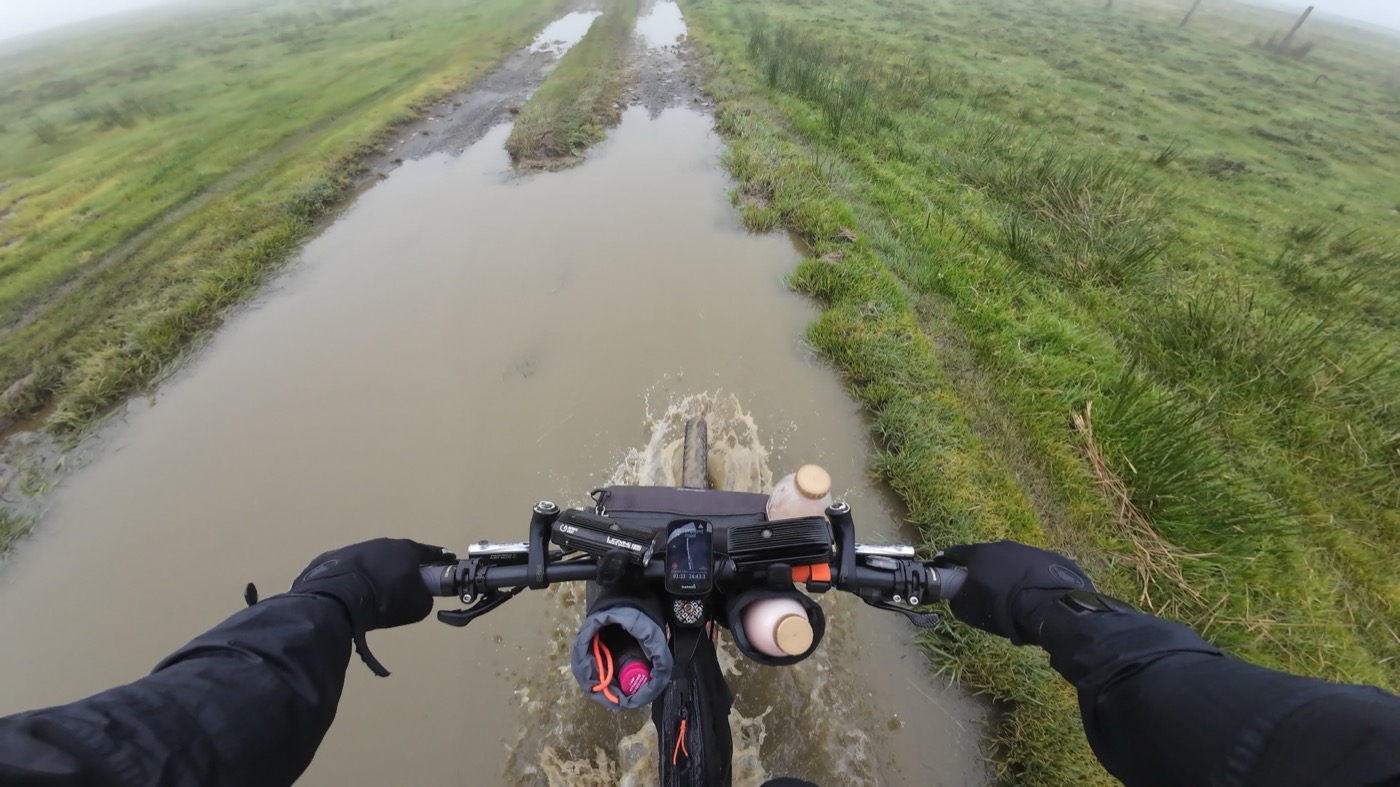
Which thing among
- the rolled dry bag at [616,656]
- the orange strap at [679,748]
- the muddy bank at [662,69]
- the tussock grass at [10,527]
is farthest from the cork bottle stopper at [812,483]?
the muddy bank at [662,69]

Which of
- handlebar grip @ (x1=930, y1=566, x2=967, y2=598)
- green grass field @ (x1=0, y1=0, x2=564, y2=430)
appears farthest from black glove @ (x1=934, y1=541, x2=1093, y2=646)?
green grass field @ (x1=0, y1=0, x2=564, y2=430)

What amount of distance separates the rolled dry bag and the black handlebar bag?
32 cm

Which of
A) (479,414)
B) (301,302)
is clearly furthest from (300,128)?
(479,414)

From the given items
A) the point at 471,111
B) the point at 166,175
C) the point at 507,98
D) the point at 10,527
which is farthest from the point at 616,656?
the point at 507,98

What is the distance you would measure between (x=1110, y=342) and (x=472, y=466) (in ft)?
22.1

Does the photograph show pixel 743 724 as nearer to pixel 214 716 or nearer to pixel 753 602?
pixel 753 602

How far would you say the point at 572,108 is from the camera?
12242mm

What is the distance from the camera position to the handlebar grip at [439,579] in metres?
2.05

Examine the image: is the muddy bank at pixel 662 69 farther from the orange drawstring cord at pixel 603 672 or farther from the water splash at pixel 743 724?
the orange drawstring cord at pixel 603 672

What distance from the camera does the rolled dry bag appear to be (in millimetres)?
1627

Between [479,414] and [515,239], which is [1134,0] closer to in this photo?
[515,239]

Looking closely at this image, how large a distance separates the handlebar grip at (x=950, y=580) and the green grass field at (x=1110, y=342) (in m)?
1.83

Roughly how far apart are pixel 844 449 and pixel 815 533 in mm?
3237

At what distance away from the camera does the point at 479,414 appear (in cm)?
525
